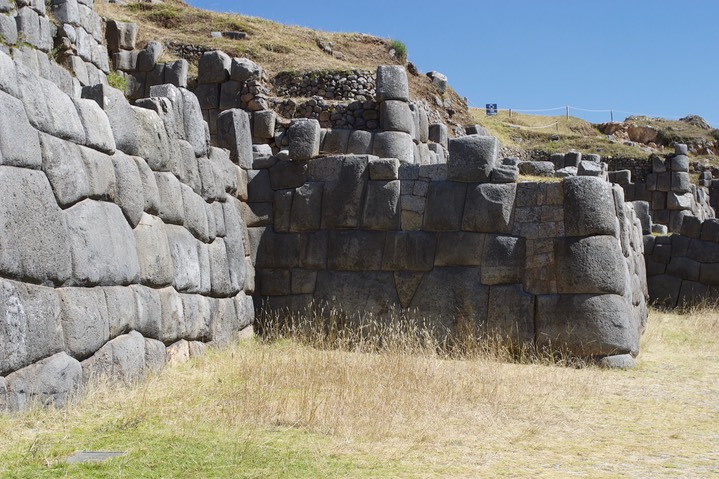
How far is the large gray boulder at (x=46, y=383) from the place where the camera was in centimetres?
635

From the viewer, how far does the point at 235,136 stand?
43.2 ft

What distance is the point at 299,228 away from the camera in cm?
1306

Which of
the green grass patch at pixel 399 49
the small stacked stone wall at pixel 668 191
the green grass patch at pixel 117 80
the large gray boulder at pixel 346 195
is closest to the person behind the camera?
the large gray boulder at pixel 346 195

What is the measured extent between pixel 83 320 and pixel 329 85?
55.9 ft

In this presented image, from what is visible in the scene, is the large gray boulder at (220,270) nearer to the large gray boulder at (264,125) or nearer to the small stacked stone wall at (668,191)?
the large gray boulder at (264,125)

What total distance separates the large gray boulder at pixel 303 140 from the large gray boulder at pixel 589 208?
12.9 feet

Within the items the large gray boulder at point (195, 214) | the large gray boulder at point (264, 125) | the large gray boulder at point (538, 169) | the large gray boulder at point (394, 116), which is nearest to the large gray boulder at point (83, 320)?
the large gray boulder at point (195, 214)

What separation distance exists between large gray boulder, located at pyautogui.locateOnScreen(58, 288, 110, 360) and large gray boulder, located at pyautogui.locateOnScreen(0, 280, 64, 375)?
0.35 feet

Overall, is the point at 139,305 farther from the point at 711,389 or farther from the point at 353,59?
the point at 353,59

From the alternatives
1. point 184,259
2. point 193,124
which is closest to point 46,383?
point 184,259

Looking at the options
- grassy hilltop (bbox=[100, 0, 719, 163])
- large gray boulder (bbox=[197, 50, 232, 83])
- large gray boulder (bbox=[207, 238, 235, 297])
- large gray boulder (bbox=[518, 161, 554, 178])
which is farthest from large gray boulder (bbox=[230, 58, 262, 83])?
large gray boulder (bbox=[207, 238, 235, 297])

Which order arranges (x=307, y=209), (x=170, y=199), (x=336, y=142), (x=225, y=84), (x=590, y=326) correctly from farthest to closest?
(x=225, y=84) → (x=336, y=142) → (x=307, y=209) → (x=590, y=326) → (x=170, y=199)

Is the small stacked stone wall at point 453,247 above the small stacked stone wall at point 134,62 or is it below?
below

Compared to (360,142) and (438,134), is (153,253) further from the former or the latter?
(438,134)
